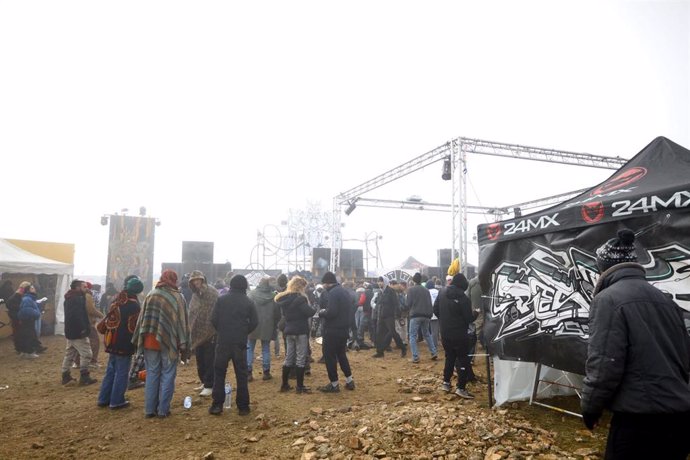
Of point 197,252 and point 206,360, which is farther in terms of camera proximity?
point 197,252

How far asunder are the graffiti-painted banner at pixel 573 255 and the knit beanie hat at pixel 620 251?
144 cm

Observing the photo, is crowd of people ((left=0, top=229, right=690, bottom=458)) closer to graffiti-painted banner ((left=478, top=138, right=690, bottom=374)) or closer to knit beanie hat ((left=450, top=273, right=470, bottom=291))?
knit beanie hat ((left=450, top=273, right=470, bottom=291))

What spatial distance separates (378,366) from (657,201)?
597 centimetres

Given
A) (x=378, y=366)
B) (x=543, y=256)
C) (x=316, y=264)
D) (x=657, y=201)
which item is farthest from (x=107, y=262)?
(x=657, y=201)

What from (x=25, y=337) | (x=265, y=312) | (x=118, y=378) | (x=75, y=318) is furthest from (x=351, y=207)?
(x=118, y=378)

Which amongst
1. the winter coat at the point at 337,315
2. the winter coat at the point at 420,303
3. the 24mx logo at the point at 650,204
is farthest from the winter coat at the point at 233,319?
the 24mx logo at the point at 650,204

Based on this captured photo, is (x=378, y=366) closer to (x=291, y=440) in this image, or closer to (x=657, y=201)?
(x=291, y=440)

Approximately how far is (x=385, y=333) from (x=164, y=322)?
226 inches

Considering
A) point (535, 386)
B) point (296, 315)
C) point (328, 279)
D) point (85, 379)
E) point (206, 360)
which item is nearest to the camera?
point (535, 386)

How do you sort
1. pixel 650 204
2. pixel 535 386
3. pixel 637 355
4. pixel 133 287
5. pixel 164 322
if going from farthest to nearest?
pixel 133 287, pixel 164 322, pixel 535 386, pixel 650 204, pixel 637 355

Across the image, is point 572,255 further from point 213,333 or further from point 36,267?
point 36,267

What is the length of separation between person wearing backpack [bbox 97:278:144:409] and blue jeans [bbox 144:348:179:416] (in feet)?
1.58

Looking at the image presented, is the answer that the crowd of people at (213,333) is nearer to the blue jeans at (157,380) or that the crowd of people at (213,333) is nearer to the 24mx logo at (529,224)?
the blue jeans at (157,380)

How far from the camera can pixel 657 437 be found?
1.98 m
